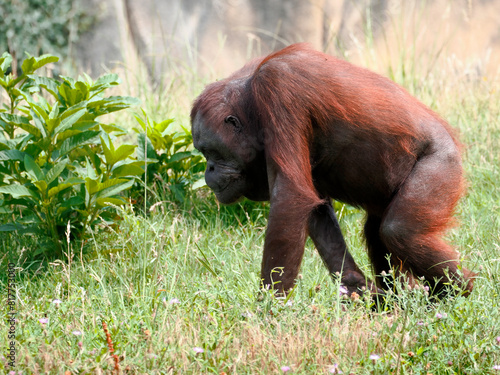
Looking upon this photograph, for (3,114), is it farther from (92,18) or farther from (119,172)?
(92,18)

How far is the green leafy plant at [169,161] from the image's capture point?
4441 millimetres

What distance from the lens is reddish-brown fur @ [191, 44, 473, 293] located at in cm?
288

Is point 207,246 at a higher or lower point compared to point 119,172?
lower

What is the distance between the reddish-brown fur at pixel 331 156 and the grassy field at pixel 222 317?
0.70 feet

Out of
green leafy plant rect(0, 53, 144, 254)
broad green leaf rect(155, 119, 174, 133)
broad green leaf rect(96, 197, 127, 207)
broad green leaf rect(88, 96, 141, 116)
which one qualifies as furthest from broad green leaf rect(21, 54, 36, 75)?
Result: broad green leaf rect(155, 119, 174, 133)

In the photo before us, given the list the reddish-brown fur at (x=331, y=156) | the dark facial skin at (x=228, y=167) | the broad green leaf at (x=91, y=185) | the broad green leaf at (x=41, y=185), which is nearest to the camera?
the reddish-brown fur at (x=331, y=156)

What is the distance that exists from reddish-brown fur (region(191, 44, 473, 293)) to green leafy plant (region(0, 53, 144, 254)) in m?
0.74

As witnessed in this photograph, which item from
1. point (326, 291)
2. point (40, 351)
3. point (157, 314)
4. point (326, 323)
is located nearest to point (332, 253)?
point (326, 291)

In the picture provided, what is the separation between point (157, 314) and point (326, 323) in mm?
741

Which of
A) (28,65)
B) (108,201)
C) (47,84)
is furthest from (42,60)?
(108,201)

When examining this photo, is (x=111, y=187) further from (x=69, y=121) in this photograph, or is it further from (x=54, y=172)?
(x=69, y=121)

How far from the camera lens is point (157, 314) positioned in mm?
2787

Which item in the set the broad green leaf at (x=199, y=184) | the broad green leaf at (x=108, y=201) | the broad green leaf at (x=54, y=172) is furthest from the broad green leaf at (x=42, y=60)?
the broad green leaf at (x=199, y=184)

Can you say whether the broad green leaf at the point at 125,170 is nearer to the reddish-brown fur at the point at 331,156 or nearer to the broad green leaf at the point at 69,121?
the broad green leaf at the point at 69,121
